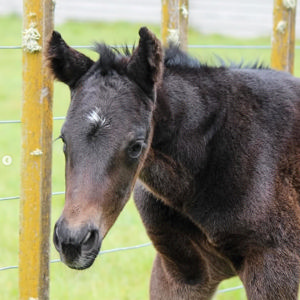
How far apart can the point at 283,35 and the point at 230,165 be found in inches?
72.7

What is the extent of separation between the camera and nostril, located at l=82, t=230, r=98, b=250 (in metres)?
2.69

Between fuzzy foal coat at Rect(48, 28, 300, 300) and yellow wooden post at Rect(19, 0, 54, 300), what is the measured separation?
0.22 meters

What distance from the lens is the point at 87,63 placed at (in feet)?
10.4

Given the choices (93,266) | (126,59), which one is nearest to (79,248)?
(126,59)

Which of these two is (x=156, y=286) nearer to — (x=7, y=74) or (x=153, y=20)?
(x=7, y=74)

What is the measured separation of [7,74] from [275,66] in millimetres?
8759

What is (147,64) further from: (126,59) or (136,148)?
(136,148)

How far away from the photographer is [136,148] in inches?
117

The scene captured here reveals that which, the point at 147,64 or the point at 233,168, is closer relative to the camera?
the point at 147,64

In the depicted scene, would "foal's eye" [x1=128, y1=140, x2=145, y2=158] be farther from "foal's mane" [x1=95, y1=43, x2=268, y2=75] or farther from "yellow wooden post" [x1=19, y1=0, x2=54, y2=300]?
"yellow wooden post" [x1=19, y1=0, x2=54, y2=300]

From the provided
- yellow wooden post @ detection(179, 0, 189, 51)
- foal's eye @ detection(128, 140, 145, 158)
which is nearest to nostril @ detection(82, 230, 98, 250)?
foal's eye @ detection(128, 140, 145, 158)

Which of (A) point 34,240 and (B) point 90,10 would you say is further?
(B) point 90,10

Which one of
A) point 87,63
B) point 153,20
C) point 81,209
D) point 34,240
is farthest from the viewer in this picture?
point 153,20

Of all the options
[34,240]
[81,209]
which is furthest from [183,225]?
[81,209]
